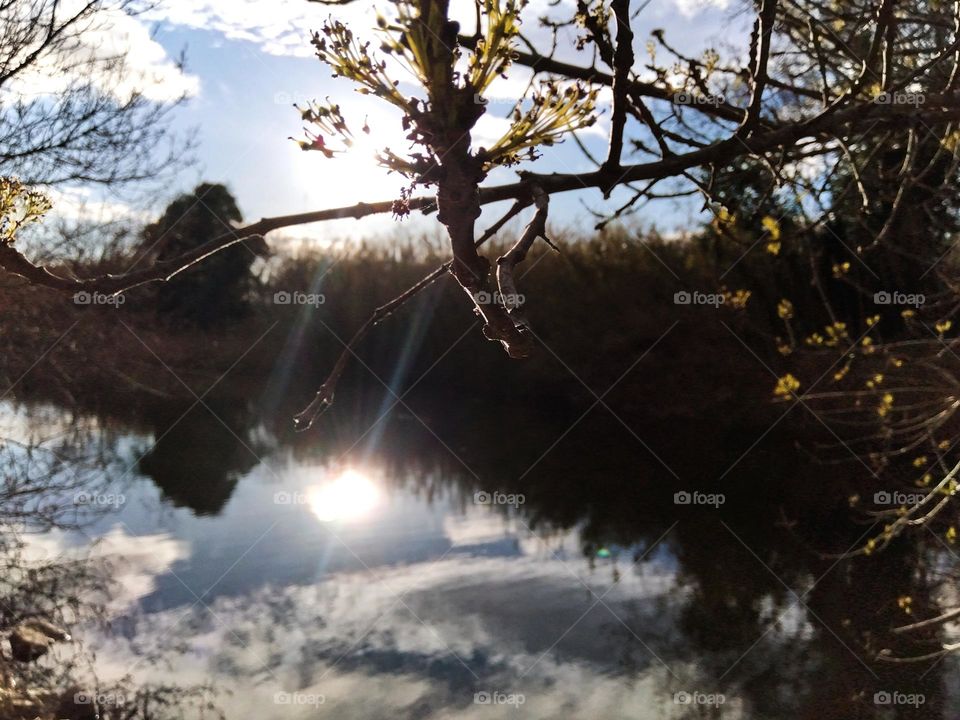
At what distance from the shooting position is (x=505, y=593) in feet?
19.8

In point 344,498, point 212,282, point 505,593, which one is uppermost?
point 212,282

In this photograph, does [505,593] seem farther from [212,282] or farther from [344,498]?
[212,282]

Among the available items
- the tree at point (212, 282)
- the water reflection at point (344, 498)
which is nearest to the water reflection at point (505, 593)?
the water reflection at point (344, 498)

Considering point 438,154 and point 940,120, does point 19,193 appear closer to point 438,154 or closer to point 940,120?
point 438,154

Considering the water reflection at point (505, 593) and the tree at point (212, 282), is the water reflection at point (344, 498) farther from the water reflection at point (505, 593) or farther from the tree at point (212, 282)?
the tree at point (212, 282)

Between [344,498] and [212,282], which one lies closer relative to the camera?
[344,498]

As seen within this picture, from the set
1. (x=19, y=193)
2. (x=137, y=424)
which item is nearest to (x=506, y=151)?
(x=19, y=193)

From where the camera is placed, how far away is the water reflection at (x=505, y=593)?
455 cm

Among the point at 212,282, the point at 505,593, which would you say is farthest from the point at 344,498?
the point at 212,282

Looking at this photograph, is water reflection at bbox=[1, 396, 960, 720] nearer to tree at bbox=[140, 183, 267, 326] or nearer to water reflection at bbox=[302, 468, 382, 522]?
water reflection at bbox=[302, 468, 382, 522]

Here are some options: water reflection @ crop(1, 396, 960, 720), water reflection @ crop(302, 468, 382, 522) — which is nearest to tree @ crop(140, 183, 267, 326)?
water reflection @ crop(1, 396, 960, 720)

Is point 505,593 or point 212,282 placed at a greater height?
point 212,282

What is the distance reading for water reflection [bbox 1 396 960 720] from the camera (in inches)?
179

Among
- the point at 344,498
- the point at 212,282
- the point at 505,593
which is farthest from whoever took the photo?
the point at 212,282
